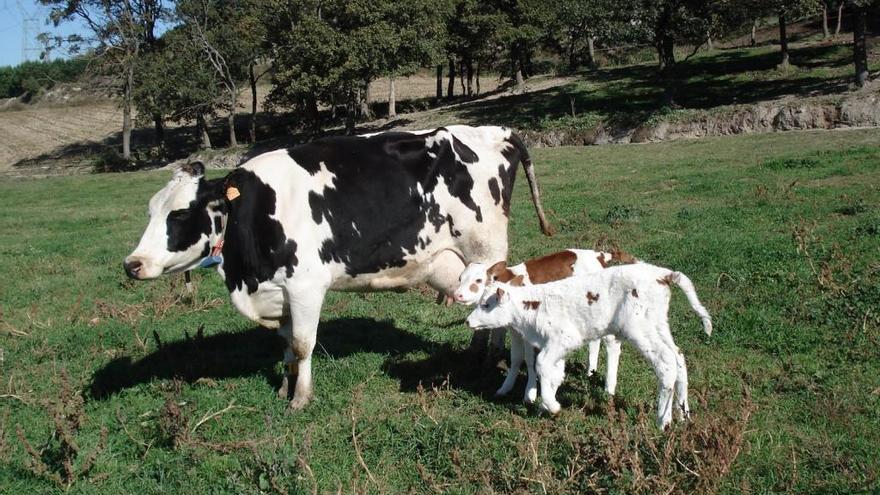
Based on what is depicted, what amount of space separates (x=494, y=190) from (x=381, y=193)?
3.95ft

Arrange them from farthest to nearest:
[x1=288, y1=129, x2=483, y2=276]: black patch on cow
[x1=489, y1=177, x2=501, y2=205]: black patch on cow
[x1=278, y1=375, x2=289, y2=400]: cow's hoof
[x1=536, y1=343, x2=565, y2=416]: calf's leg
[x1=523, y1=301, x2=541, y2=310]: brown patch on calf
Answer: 1. [x1=489, y1=177, x2=501, y2=205]: black patch on cow
2. [x1=278, y1=375, x2=289, y2=400]: cow's hoof
3. [x1=288, y1=129, x2=483, y2=276]: black patch on cow
4. [x1=523, y1=301, x2=541, y2=310]: brown patch on calf
5. [x1=536, y1=343, x2=565, y2=416]: calf's leg

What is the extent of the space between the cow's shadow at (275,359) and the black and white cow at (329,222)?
32.2 inches

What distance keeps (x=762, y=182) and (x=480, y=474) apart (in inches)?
518

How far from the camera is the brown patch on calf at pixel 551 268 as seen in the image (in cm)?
724

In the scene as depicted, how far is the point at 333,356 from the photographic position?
27.2 ft

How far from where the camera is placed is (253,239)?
6953 mm

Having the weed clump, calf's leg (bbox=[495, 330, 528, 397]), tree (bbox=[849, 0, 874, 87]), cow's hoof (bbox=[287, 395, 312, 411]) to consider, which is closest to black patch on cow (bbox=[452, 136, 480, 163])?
calf's leg (bbox=[495, 330, 528, 397])

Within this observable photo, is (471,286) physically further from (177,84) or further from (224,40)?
(224,40)

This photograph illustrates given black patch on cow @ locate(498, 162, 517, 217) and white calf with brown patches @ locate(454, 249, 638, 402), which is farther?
black patch on cow @ locate(498, 162, 517, 217)

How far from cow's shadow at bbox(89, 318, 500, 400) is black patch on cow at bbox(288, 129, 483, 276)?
1.20 metres

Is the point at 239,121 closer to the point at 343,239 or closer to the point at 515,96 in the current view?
the point at 515,96

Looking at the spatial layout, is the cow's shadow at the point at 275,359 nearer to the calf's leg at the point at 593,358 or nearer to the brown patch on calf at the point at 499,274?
the calf's leg at the point at 593,358

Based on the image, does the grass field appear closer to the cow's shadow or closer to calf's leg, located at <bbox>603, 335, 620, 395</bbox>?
the cow's shadow

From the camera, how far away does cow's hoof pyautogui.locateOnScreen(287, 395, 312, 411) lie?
698cm
